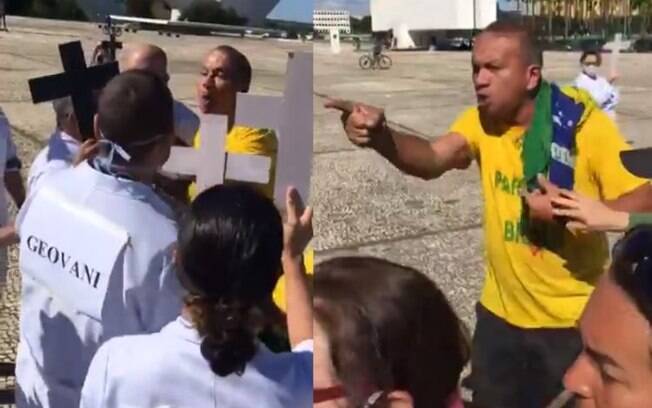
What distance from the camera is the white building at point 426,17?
3.59 ft

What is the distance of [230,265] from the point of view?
1.53m

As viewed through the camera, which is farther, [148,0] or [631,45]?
[148,0]

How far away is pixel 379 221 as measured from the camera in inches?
47.3

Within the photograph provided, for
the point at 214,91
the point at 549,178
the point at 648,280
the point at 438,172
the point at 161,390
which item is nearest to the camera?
the point at 648,280

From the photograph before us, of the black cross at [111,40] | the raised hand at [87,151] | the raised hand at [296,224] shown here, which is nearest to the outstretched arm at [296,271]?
the raised hand at [296,224]

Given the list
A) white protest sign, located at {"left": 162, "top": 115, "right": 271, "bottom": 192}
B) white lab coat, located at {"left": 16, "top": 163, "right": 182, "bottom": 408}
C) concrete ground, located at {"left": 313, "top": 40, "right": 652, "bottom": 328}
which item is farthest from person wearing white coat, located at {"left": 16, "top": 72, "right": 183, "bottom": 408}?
concrete ground, located at {"left": 313, "top": 40, "right": 652, "bottom": 328}

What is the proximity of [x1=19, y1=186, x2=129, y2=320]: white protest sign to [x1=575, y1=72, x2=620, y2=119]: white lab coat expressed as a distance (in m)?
0.86

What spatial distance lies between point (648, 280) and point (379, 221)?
0.38 m

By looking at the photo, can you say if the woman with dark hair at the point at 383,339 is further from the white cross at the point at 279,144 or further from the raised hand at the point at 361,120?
the white cross at the point at 279,144

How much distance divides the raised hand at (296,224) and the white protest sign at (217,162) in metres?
0.17

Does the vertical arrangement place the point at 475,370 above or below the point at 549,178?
below

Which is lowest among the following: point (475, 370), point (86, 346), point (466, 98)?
point (86, 346)

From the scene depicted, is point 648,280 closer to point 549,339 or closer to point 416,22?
point 549,339

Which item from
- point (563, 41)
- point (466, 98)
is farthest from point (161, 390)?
point (563, 41)
